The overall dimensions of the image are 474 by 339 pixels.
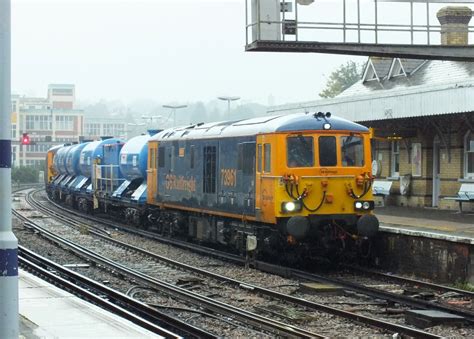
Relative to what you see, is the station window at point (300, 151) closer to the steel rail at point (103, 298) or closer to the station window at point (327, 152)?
the station window at point (327, 152)

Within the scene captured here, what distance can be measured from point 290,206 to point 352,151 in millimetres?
1885

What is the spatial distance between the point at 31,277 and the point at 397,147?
1548 centimetres

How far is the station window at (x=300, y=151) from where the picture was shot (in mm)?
15500

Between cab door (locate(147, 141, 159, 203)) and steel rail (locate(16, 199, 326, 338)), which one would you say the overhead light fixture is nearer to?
steel rail (locate(16, 199, 326, 338))

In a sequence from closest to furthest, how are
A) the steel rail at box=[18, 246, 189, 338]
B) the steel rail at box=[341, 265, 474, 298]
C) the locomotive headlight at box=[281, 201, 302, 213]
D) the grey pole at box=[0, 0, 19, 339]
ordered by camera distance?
the grey pole at box=[0, 0, 19, 339]
the steel rail at box=[18, 246, 189, 338]
the steel rail at box=[341, 265, 474, 298]
the locomotive headlight at box=[281, 201, 302, 213]

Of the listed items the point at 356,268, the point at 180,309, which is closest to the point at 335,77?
the point at 356,268

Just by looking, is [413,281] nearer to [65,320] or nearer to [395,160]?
[65,320]

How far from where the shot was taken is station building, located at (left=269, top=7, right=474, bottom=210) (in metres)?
20.3

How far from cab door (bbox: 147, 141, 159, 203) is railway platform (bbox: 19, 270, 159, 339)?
11464 millimetres

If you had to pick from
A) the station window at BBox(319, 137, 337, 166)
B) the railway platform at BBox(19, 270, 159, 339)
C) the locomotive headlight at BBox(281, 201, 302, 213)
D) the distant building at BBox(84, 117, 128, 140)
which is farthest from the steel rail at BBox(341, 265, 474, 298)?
the distant building at BBox(84, 117, 128, 140)

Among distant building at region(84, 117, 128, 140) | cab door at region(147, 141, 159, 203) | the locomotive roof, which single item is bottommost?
cab door at region(147, 141, 159, 203)

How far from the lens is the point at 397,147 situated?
26156mm

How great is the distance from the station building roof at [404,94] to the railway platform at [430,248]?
10.1 ft

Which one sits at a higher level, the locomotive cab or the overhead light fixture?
the overhead light fixture
